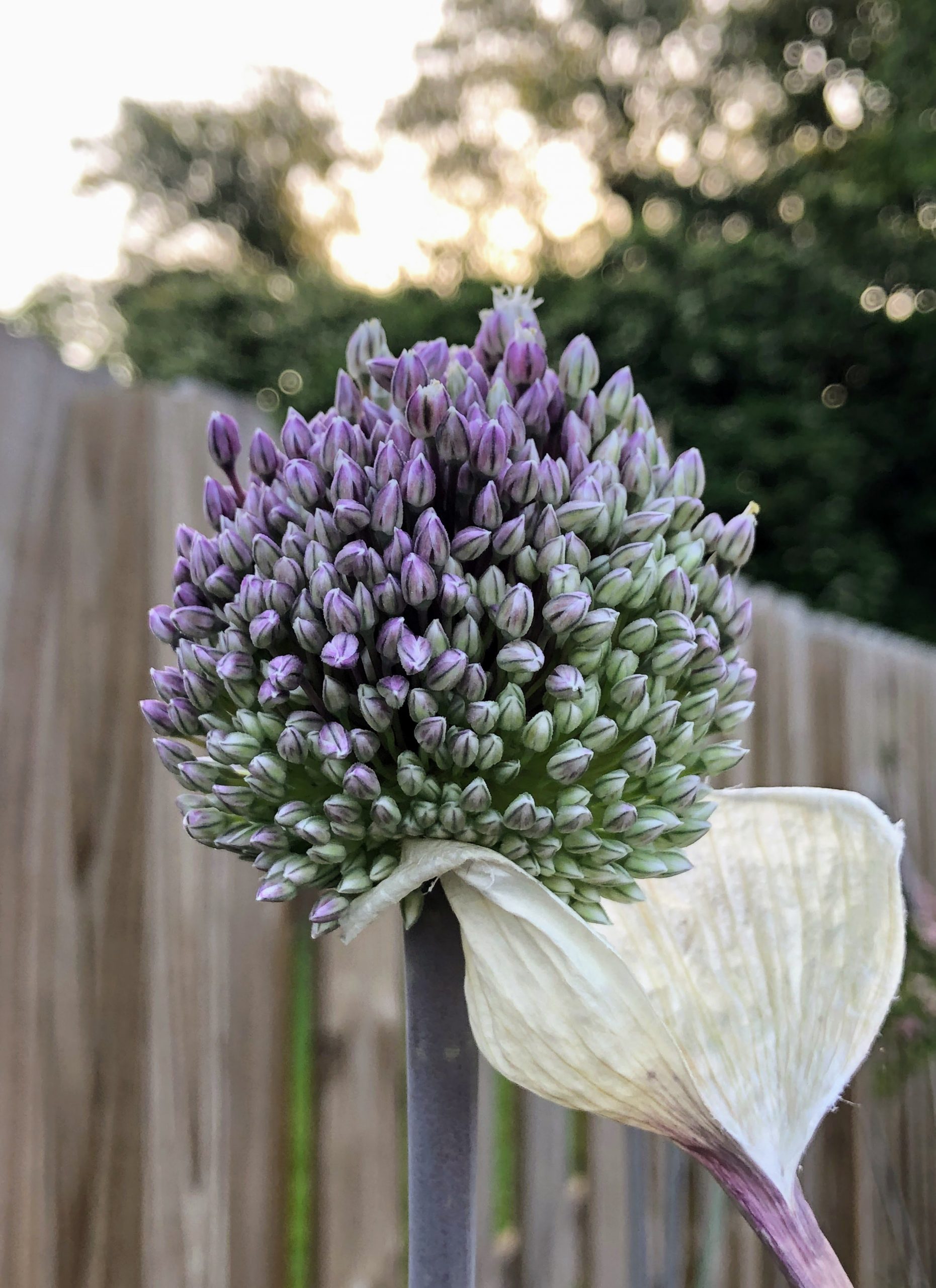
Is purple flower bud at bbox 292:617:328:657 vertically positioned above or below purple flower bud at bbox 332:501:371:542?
below

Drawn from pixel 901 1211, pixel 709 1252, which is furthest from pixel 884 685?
pixel 709 1252

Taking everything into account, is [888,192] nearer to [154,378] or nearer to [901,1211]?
[154,378]

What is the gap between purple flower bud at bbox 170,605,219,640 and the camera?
31cm

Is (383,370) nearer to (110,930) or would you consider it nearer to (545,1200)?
(110,930)

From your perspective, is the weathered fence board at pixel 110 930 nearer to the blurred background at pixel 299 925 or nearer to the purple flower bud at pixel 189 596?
the blurred background at pixel 299 925

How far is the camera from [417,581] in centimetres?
28

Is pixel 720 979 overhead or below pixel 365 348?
below

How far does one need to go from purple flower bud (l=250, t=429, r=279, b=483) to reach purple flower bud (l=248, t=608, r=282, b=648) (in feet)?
0.22

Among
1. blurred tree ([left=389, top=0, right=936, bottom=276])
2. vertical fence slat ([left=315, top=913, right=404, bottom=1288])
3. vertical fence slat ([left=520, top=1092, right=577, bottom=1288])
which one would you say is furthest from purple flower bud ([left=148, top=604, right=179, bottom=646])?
blurred tree ([left=389, top=0, right=936, bottom=276])

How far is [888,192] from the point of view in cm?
450

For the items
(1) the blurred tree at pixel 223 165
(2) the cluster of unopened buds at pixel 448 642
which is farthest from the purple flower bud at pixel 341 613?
(1) the blurred tree at pixel 223 165

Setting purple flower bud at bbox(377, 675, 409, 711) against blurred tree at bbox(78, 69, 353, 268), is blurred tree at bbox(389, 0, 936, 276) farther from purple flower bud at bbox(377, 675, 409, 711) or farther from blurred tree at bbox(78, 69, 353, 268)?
purple flower bud at bbox(377, 675, 409, 711)

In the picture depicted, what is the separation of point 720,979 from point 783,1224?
74mm

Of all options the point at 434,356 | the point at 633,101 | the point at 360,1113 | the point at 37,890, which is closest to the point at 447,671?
the point at 434,356
